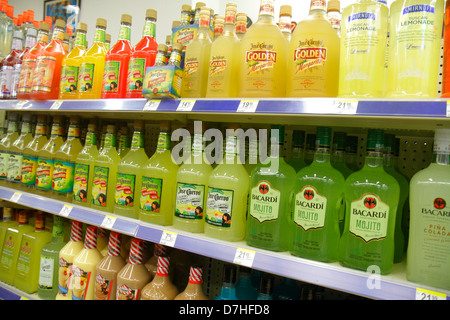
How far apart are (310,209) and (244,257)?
270mm

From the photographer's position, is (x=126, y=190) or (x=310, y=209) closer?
(x=310, y=209)

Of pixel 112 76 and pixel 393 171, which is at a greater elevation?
pixel 112 76

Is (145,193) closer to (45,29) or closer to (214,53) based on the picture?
(214,53)

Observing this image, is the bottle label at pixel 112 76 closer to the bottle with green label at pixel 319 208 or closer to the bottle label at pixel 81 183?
the bottle label at pixel 81 183

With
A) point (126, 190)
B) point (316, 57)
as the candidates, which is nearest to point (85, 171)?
point (126, 190)

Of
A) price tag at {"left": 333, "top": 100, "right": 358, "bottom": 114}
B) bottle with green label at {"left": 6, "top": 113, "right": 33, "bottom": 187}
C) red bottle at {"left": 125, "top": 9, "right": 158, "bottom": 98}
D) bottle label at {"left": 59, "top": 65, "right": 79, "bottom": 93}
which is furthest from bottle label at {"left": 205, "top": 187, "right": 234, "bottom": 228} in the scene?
A: bottle with green label at {"left": 6, "top": 113, "right": 33, "bottom": 187}

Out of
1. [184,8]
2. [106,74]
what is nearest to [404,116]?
[184,8]

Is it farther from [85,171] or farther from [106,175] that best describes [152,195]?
[85,171]

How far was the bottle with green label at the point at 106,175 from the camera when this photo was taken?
1602mm

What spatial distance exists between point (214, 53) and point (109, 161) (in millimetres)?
759

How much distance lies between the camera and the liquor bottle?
0.89 metres

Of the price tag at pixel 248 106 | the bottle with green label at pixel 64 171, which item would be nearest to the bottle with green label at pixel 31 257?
the bottle with green label at pixel 64 171

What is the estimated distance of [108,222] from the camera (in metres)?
1.44

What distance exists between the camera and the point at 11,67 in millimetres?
2082
